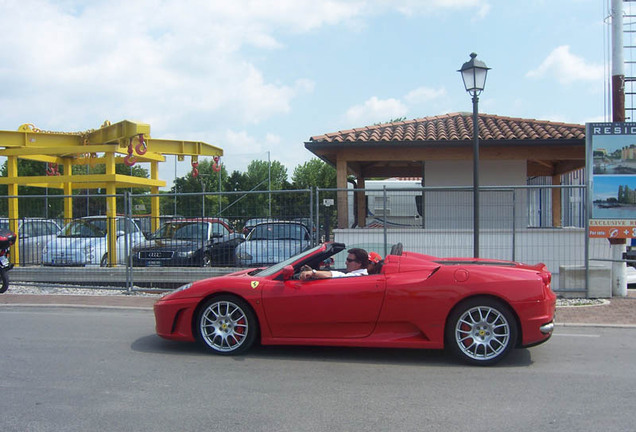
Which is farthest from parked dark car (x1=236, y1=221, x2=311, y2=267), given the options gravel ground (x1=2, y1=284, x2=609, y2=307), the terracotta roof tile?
the terracotta roof tile

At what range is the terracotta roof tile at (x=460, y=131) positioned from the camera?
1298 cm

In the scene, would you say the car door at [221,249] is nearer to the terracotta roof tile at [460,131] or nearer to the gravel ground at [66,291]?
the gravel ground at [66,291]

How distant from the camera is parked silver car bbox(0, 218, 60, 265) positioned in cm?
1247

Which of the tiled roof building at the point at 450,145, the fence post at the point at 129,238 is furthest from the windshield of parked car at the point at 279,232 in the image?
the fence post at the point at 129,238

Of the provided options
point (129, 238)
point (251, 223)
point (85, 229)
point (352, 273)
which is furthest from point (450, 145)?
point (85, 229)

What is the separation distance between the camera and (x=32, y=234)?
41.6 feet

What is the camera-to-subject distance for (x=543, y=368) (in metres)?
5.79

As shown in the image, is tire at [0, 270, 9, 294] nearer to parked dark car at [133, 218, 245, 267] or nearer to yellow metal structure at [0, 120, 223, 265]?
yellow metal structure at [0, 120, 223, 265]

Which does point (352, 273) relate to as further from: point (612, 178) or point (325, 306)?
point (612, 178)

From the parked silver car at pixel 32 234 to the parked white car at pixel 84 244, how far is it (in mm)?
338

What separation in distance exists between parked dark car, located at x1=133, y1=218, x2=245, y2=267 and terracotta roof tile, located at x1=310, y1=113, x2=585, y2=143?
11.2ft

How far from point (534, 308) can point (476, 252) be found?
150 inches

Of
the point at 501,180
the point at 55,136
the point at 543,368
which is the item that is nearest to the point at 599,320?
the point at 543,368

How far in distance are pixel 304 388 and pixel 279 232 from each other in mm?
5898
